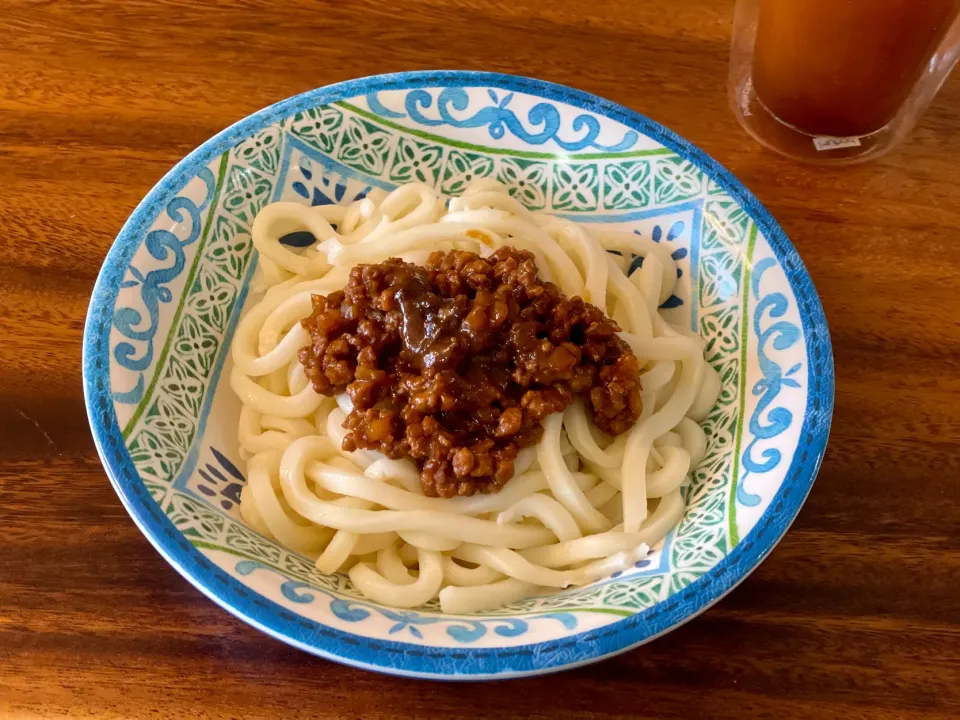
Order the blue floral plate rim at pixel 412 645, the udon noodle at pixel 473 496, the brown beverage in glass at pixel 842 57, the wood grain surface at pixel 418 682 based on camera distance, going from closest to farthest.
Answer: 1. the blue floral plate rim at pixel 412 645
2. the wood grain surface at pixel 418 682
3. the udon noodle at pixel 473 496
4. the brown beverage in glass at pixel 842 57

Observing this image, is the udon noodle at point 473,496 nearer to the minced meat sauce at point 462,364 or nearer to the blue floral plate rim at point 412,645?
the minced meat sauce at point 462,364

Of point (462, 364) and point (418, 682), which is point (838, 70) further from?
point (418, 682)

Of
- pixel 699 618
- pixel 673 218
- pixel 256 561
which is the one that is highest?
pixel 673 218

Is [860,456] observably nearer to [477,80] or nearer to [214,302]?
[477,80]

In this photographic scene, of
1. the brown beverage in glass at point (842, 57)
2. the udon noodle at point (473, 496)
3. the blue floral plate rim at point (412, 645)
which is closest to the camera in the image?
the blue floral plate rim at point (412, 645)

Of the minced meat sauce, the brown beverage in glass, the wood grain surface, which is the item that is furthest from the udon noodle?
the brown beverage in glass

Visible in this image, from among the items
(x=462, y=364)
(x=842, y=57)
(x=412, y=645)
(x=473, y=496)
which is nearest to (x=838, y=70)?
(x=842, y=57)

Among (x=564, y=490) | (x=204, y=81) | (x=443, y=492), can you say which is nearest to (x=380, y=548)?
(x=443, y=492)

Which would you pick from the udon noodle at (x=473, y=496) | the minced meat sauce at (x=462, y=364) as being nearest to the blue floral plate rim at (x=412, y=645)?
the udon noodle at (x=473, y=496)
